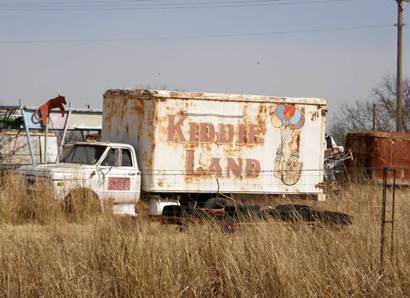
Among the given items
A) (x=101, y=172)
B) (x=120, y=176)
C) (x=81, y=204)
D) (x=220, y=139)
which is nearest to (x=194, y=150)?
(x=220, y=139)

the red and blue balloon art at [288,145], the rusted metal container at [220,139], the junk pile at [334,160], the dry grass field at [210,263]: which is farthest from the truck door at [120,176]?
the junk pile at [334,160]

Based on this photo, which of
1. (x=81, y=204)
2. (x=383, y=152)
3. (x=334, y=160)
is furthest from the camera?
(x=383, y=152)

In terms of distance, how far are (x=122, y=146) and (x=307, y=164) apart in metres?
4.78

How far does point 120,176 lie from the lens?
663 inches

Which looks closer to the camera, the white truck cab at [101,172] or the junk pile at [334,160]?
the white truck cab at [101,172]

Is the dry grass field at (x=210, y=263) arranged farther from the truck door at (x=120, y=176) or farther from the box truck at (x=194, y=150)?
the box truck at (x=194, y=150)

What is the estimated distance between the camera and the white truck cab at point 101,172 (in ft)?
52.9

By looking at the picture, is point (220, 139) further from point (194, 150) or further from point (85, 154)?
point (85, 154)

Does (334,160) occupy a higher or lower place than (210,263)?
higher

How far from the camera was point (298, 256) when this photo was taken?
325 inches

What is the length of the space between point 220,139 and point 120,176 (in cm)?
262

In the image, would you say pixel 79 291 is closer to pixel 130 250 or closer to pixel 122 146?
pixel 130 250

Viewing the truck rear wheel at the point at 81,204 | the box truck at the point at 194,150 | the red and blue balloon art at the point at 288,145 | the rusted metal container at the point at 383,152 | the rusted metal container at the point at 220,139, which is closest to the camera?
the truck rear wheel at the point at 81,204

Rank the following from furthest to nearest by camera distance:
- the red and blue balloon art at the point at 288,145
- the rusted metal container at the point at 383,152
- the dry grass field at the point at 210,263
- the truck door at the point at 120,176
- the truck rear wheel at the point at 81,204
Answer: the rusted metal container at the point at 383,152 → the red and blue balloon art at the point at 288,145 → the truck door at the point at 120,176 → the truck rear wheel at the point at 81,204 → the dry grass field at the point at 210,263
